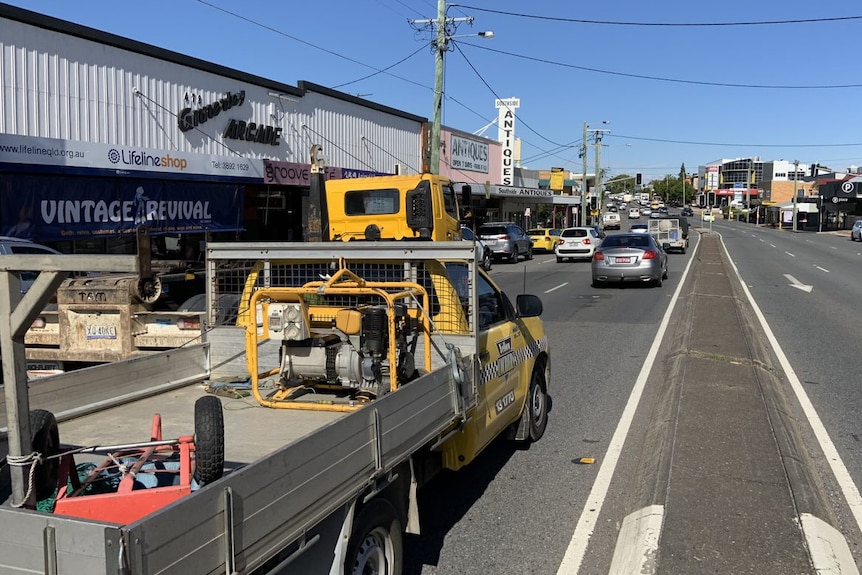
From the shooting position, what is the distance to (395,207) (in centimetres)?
1212

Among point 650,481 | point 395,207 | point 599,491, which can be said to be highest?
point 395,207

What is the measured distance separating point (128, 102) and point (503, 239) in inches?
714

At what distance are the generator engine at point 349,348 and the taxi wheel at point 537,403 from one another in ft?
6.30

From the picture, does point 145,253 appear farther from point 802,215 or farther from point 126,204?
point 802,215

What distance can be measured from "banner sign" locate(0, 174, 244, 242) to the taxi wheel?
10960 mm

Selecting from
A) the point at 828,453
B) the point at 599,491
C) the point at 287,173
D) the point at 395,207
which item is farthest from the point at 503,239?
the point at 599,491

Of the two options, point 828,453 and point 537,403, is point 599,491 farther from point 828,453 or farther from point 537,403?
point 828,453

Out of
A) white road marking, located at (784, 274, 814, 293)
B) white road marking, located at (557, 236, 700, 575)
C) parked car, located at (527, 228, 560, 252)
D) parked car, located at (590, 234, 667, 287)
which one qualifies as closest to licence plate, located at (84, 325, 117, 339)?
white road marking, located at (557, 236, 700, 575)

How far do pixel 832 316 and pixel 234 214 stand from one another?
14271mm

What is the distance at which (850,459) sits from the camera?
5.93 metres

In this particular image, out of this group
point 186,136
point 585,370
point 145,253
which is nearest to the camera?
point 145,253

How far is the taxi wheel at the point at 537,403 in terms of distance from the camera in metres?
6.29

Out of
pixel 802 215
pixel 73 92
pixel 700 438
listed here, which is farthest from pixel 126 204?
pixel 802 215

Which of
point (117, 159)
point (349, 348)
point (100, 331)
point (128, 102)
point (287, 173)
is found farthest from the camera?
point (287, 173)
